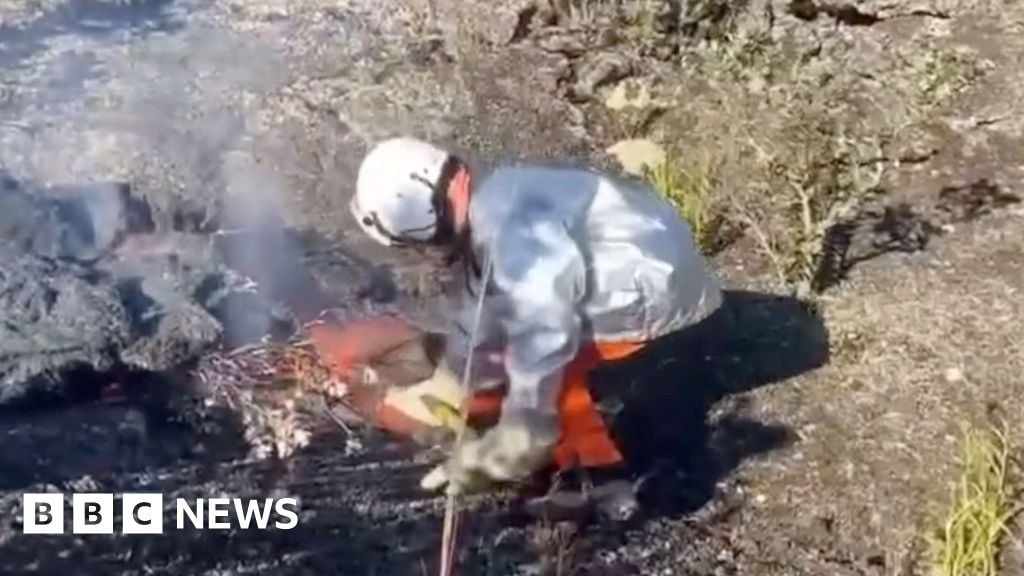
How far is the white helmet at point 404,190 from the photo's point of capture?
13.9 ft

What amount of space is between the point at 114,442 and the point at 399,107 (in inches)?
88.9

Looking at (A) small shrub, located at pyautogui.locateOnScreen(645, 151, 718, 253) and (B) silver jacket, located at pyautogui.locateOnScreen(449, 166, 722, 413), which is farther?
(A) small shrub, located at pyautogui.locateOnScreen(645, 151, 718, 253)

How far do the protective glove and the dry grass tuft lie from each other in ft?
3.19

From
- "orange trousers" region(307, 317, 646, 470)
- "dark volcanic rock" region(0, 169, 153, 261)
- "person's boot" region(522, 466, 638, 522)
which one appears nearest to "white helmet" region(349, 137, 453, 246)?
"orange trousers" region(307, 317, 646, 470)

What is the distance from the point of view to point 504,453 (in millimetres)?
4199

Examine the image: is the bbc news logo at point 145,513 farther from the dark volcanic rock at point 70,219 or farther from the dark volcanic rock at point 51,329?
the dark volcanic rock at point 70,219

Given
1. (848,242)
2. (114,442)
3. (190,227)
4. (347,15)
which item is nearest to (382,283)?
(190,227)

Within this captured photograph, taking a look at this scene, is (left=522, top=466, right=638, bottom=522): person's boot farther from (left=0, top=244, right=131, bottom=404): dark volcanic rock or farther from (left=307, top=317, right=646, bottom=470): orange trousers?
(left=0, top=244, right=131, bottom=404): dark volcanic rock

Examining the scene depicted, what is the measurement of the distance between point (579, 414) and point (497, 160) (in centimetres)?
191

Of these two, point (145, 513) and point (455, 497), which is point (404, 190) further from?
point (145, 513)

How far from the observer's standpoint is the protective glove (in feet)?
13.7

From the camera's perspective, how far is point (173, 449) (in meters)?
4.41

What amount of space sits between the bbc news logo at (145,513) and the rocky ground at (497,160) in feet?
0.15

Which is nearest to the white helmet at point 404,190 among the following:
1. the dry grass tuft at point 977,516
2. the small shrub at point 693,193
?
the small shrub at point 693,193
